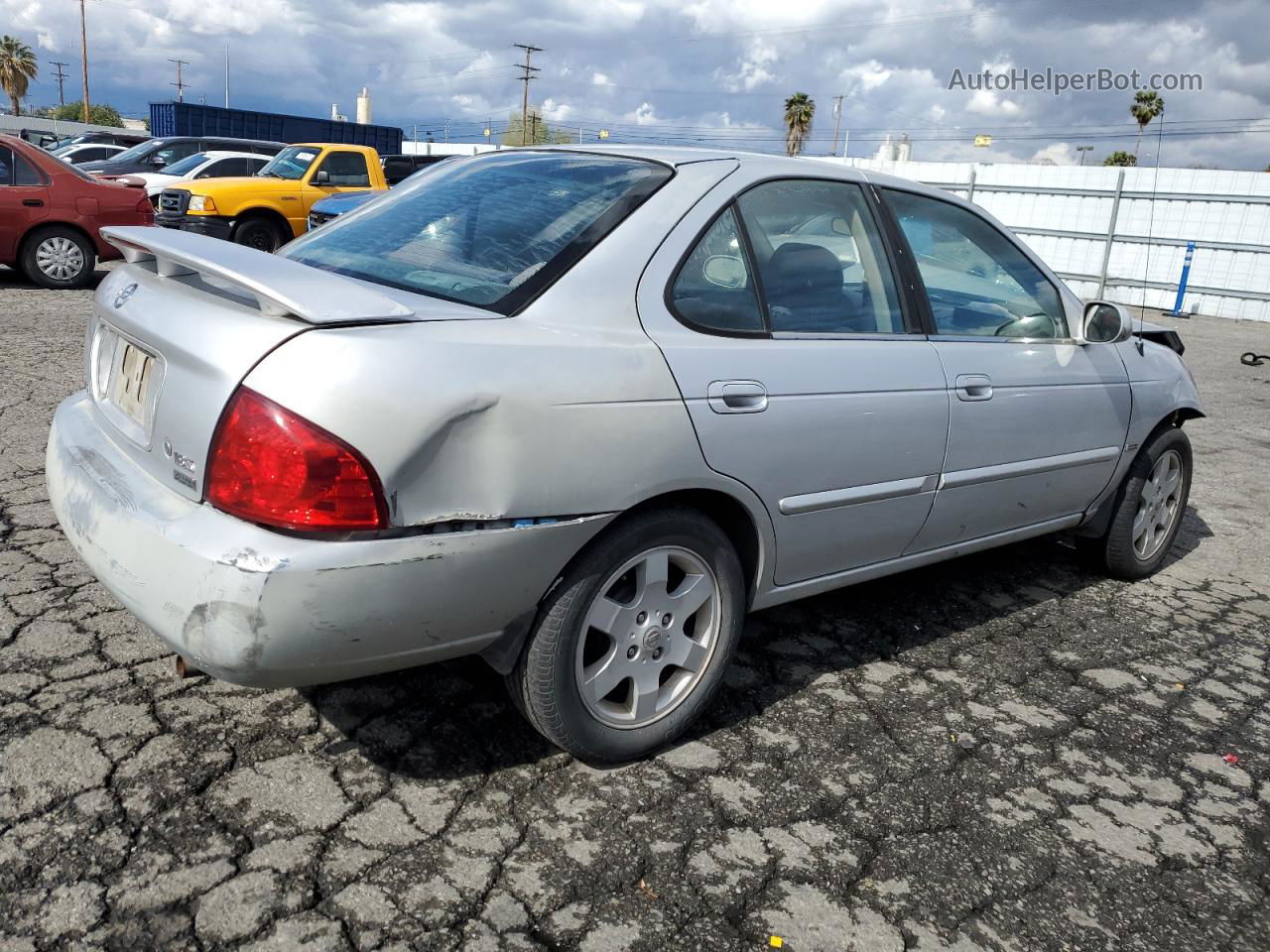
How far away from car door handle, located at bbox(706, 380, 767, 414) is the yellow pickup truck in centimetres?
1038

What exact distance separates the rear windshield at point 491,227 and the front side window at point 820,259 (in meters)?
0.36

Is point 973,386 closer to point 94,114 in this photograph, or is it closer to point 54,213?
point 54,213

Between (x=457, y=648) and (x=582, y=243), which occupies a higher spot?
(x=582, y=243)

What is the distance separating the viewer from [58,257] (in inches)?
410

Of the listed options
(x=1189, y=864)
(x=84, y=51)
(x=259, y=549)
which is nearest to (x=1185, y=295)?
(x=1189, y=864)

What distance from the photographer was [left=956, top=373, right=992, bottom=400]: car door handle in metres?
3.28

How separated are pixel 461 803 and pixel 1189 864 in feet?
5.89

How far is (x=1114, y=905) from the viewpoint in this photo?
2352 mm

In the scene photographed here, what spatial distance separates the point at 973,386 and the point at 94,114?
8299cm

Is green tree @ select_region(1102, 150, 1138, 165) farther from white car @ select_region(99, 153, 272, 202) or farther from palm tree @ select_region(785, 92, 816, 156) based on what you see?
white car @ select_region(99, 153, 272, 202)

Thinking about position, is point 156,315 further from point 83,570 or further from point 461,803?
point 83,570

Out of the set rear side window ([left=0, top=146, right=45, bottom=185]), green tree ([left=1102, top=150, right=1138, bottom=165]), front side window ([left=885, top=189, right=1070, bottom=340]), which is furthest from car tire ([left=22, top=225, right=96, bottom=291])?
green tree ([left=1102, top=150, right=1138, bottom=165])

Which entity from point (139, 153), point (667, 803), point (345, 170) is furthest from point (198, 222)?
point (667, 803)

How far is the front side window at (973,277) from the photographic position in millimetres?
3434
